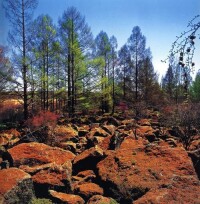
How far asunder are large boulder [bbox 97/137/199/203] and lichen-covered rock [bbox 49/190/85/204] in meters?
0.81

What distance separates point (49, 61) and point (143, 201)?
72.3ft

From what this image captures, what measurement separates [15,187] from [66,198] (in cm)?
113

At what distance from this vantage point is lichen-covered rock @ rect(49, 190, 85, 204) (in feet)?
23.8

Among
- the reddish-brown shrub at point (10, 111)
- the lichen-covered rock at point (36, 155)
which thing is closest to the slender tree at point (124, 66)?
the reddish-brown shrub at point (10, 111)

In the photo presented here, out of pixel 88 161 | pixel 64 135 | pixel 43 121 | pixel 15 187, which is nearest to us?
pixel 15 187

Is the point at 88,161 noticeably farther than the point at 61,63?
No

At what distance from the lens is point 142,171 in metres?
8.12

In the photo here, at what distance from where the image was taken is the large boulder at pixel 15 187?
6991mm

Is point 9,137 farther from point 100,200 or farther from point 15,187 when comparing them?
point 100,200

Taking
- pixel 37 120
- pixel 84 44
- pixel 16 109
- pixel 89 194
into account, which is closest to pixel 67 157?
pixel 89 194

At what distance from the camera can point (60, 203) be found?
7270 mm

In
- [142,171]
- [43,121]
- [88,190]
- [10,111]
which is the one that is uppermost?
[10,111]

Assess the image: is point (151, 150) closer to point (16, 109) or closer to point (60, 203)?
point (60, 203)

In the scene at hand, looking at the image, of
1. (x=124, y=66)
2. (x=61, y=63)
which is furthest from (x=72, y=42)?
(x=124, y=66)
